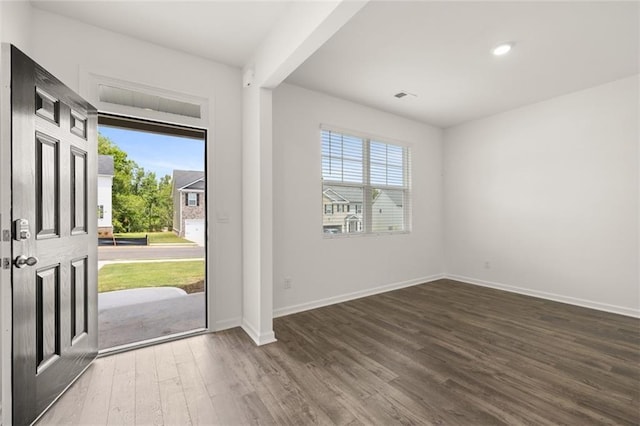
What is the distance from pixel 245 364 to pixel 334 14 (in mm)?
2631

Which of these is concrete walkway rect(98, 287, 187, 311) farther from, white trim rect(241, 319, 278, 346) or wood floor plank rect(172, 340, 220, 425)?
white trim rect(241, 319, 278, 346)

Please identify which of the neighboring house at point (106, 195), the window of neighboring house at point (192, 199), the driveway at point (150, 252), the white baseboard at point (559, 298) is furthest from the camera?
the window of neighboring house at point (192, 199)

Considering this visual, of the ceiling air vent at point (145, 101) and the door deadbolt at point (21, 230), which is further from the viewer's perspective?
the ceiling air vent at point (145, 101)

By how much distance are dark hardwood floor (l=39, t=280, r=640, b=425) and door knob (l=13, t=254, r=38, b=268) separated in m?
0.93

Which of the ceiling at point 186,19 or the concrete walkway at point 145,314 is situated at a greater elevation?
the ceiling at point 186,19

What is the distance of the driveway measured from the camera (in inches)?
235

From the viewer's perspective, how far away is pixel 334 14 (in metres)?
1.76

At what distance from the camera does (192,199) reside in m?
6.79

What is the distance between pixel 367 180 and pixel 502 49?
220cm

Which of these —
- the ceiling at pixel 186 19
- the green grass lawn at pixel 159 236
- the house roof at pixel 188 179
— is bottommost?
the green grass lawn at pixel 159 236

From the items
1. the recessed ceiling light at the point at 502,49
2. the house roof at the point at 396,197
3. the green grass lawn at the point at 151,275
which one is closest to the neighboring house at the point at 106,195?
the green grass lawn at the point at 151,275

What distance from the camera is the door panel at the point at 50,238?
5.16 ft

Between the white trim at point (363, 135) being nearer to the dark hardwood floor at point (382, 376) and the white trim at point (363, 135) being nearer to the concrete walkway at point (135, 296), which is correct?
the dark hardwood floor at point (382, 376)

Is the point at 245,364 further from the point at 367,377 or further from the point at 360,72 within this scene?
the point at 360,72
